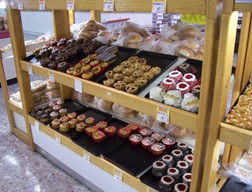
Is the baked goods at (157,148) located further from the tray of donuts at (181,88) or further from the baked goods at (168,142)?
the tray of donuts at (181,88)

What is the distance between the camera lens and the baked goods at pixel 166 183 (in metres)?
1.34

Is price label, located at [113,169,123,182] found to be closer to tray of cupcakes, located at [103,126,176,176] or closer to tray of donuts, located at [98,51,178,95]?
tray of cupcakes, located at [103,126,176,176]

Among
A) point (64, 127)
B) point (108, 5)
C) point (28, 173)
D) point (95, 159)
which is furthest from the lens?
point (28, 173)

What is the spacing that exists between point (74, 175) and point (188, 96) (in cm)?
126

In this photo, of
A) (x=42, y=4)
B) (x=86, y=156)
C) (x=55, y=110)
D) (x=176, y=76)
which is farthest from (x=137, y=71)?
(x=55, y=110)

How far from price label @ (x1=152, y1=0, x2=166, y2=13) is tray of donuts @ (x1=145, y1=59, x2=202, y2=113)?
1.26 ft

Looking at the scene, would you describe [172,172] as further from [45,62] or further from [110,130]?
[45,62]

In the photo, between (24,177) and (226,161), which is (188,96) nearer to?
(226,161)

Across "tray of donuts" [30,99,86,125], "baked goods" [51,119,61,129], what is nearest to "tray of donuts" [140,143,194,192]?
"baked goods" [51,119,61,129]

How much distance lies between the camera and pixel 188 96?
1.19m

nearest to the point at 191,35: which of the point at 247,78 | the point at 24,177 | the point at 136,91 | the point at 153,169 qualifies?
the point at 247,78

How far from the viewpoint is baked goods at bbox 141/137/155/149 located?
169 centimetres

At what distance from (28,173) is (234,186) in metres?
1.57

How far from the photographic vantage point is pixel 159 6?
3.49 feet
